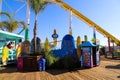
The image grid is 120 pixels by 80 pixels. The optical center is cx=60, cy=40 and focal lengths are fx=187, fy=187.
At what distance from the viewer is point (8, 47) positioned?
16578 mm

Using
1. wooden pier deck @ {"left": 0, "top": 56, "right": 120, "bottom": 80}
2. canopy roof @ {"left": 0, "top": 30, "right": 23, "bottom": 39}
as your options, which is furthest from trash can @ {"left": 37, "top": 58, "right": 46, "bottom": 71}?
canopy roof @ {"left": 0, "top": 30, "right": 23, "bottom": 39}

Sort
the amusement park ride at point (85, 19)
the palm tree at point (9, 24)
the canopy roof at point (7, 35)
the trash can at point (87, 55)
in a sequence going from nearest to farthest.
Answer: the trash can at point (87, 55) < the canopy roof at point (7, 35) < the palm tree at point (9, 24) < the amusement park ride at point (85, 19)

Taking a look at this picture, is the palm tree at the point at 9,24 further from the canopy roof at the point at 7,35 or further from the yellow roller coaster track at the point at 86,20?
the yellow roller coaster track at the point at 86,20

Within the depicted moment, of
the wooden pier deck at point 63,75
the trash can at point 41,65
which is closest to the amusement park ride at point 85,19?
the trash can at point 41,65

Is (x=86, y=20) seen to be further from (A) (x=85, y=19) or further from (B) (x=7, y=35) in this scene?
(B) (x=7, y=35)

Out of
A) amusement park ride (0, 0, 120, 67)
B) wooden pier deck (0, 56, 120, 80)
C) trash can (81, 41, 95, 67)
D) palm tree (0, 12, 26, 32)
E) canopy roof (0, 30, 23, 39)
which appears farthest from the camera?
amusement park ride (0, 0, 120, 67)

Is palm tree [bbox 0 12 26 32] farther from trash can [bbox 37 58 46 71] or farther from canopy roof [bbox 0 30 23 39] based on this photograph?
trash can [bbox 37 58 46 71]

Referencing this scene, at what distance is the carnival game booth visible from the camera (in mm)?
14257

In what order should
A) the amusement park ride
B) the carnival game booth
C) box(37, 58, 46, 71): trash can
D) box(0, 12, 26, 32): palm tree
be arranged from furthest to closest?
the amusement park ride
box(0, 12, 26, 32): palm tree
the carnival game booth
box(37, 58, 46, 71): trash can

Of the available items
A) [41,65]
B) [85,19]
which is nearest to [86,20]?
[85,19]

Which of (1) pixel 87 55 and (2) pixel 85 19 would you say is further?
(2) pixel 85 19

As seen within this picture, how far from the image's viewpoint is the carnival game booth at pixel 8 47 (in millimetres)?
14257

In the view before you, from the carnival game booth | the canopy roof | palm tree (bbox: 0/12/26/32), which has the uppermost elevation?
palm tree (bbox: 0/12/26/32)

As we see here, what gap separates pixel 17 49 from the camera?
1623 centimetres
